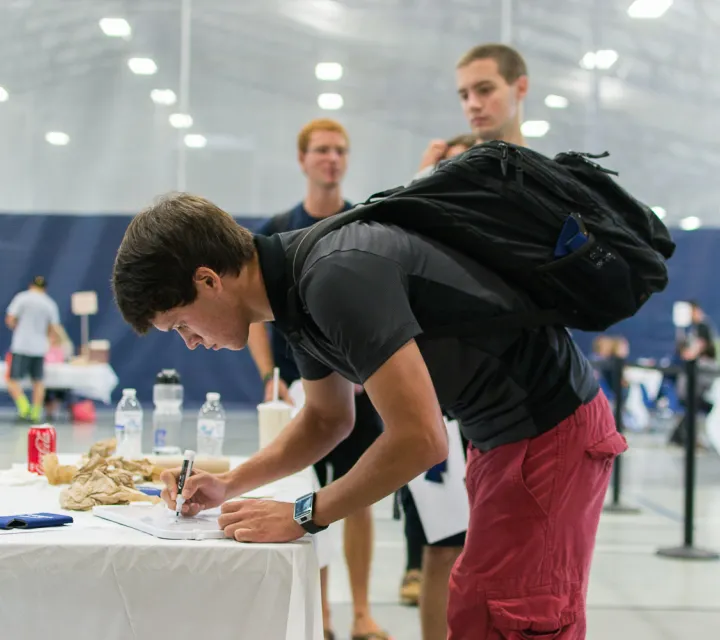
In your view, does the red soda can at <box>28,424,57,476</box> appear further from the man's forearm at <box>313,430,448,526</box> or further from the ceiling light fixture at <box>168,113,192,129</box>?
the ceiling light fixture at <box>168,113,192,129</box>

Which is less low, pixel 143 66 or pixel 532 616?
pixel 143 66

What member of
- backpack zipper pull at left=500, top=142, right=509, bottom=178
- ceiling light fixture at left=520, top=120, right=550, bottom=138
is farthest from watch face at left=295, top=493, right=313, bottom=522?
ceiling light fixture at left=520, top=120, right=550, bottom=138

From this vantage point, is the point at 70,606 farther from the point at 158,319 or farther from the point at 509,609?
the point at 509,609

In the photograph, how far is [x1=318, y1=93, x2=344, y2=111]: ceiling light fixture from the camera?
10.1m

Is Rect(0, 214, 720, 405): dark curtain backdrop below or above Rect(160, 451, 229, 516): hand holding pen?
above

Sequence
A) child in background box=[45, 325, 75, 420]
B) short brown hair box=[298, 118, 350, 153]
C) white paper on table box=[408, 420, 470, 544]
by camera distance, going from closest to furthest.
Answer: white paper on table box=[408, 420, 470, 544]
short brown hair box=[298, 118, 350, 153]
child in background box=[45, 325, 75, 420]

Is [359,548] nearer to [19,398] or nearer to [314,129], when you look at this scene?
[314,129]

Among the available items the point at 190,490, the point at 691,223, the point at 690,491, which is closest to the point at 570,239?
the point at 190,490

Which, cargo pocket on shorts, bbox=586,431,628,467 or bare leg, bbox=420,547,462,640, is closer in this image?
cargo pocket on shorts, bbox=586,431,628,467

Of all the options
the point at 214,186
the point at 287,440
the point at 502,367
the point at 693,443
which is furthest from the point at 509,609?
the point at 214,186

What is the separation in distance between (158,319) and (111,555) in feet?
1.16

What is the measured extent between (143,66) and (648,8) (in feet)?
17.4

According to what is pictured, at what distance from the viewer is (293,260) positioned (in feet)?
4.58

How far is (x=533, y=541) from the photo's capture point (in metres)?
1.47
